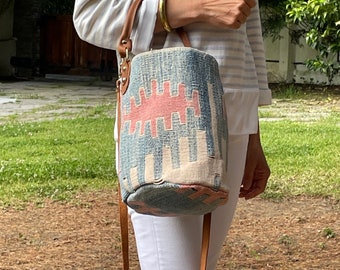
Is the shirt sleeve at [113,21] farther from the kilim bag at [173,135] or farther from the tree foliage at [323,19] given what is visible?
the tree foliage at [323,19]

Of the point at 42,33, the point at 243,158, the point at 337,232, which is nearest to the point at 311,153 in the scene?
the point at 337,232

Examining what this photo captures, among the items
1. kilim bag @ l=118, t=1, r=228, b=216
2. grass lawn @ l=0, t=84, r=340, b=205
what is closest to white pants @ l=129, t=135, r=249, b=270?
kilim bag @ l=118, t=1, r=228, b=216

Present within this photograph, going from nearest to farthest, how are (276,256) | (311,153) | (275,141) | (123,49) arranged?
(123,49) → (276,256) → (311,153) → (275,141)

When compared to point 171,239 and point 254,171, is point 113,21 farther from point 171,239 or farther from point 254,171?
point 254,171

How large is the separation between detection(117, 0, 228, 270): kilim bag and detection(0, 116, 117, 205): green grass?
4.21 metres

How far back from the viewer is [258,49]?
5.27 ft

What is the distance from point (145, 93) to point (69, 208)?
4.03 meters

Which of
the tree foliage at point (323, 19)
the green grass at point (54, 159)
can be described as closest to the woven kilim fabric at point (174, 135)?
the green grass at point (54, 159)

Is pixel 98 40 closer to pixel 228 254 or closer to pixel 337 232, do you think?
pixel 228 254

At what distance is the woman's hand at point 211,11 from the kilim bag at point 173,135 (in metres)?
0.09

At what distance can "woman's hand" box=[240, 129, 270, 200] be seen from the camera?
1.66m

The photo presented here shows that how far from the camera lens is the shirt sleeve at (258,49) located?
159cm

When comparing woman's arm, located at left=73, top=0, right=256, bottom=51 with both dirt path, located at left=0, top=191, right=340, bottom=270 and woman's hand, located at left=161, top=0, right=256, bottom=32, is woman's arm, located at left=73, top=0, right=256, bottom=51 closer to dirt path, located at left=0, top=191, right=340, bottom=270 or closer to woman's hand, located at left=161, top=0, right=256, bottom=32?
woman's hand, located at left=161, top=0, right=256, bottom=32

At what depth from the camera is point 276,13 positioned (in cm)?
1392
